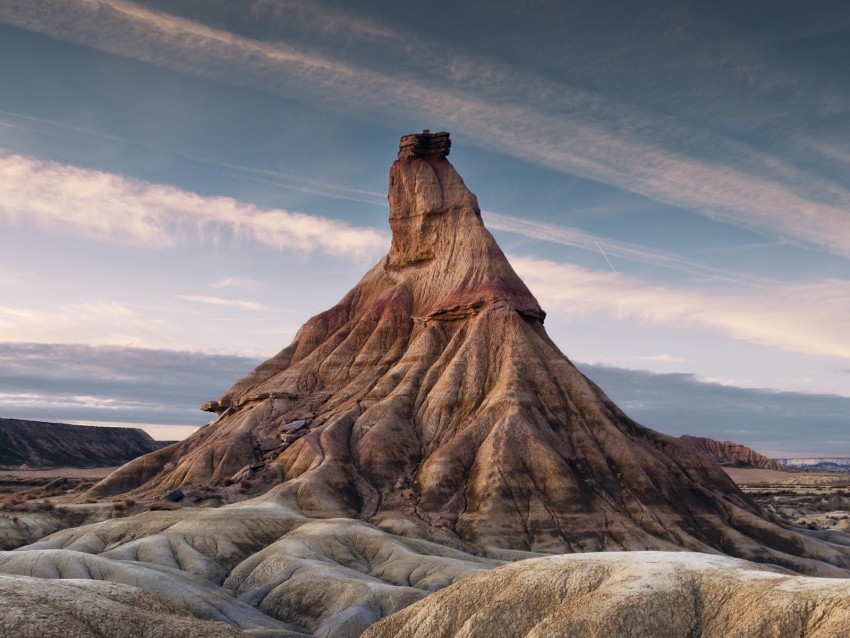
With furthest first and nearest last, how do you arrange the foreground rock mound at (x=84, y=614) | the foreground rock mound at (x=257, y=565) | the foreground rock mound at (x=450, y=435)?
the foreground rock mound at (x=450, y=435) → the foreground rock mound at (x=257, y=565) → the foreground rock mound at (x=84, y=614)

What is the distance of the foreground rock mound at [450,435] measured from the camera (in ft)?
320

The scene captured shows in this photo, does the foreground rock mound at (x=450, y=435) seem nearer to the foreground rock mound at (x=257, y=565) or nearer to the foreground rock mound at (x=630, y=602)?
the foreground rock mound at (x=257, y=565)

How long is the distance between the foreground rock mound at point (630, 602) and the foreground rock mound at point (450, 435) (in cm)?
4985

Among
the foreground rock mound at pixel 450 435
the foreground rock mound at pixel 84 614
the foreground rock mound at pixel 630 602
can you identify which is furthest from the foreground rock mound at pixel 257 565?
the foreground rock mound at pixel 630 602

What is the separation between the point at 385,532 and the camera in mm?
91312

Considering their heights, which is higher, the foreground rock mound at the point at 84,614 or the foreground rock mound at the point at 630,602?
the foreground rock mound at the point at 630,602

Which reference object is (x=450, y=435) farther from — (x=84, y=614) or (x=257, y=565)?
(x=84, y=614)

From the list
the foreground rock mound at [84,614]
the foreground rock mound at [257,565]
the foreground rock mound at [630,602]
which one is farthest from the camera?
the foreground rock mound at [257,565]

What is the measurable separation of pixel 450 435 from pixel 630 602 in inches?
3075

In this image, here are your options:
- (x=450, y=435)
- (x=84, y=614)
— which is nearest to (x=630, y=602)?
(x=84, y=614)

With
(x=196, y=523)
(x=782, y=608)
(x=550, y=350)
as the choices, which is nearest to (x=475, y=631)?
(x=782, y=608)

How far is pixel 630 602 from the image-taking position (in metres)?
34.4

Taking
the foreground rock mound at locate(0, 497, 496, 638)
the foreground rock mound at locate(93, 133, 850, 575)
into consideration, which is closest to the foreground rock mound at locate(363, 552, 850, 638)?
the foreground rock mound at locate(0, 497, 496, 638)

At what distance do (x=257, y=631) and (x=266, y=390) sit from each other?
82770 millimetres
